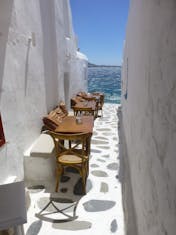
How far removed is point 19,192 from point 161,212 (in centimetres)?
109

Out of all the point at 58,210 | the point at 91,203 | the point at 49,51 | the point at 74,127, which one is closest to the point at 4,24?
the point at 74,127

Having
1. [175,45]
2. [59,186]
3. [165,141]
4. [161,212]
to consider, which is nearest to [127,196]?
[59,186]

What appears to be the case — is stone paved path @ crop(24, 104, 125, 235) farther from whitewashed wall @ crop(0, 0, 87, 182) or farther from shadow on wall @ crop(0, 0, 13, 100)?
shadow on wall @ crop(0, 0, 13, 100)

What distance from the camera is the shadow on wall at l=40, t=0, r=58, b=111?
510 centimetres

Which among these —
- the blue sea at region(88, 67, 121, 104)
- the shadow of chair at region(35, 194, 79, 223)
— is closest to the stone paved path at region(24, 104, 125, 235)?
the shadow of chair at region(35, 194, 79, 223)

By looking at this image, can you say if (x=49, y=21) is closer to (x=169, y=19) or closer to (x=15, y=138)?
(x=15, y=138)

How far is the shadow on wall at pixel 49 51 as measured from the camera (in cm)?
510

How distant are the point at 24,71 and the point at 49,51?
213 cm

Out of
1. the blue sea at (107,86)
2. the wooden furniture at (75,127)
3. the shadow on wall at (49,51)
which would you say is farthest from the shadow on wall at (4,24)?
the blue sea at (107,86)

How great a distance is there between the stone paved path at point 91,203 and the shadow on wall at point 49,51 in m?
2.24

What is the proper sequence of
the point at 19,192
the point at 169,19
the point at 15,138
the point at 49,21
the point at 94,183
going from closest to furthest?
the point at 169,19 → the point at 19,192 → the point at 15,138 → the point at 94,183 → the point at 49,21

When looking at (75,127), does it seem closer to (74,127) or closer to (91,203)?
(74,127)

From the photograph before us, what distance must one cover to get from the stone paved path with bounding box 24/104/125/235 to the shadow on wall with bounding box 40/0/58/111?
224 cm

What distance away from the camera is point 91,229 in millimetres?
2467
